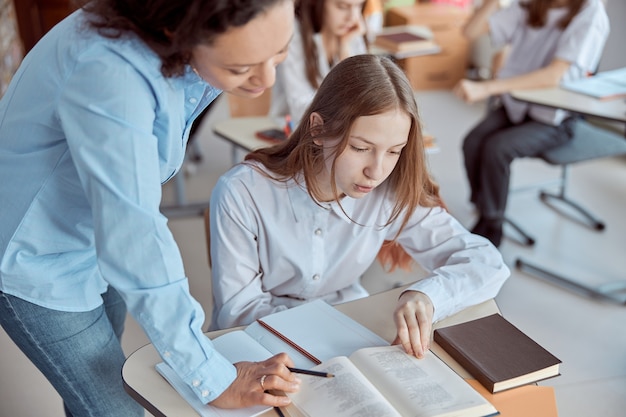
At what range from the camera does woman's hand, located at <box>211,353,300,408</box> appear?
102cm

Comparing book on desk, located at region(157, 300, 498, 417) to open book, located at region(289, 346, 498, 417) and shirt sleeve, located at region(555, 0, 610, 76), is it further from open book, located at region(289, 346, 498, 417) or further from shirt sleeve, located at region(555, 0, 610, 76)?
shirt sleeve, located at region(555, 0, 610, 76)

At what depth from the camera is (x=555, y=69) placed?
2.90 m

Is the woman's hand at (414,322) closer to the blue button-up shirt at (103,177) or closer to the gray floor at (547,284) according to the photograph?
the blue button-up shirt at (103,177)

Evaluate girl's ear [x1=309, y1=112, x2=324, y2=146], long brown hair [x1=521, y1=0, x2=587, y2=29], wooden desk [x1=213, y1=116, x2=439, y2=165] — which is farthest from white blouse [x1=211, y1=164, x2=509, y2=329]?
long brown hair [x1=521, y1=0, x2=587, y2=29]

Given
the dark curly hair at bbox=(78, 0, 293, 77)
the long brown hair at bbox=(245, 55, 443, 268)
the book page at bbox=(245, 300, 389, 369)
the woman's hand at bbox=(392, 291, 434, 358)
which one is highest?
the dark curly hair at bbox=(78, 0, 293, 77)

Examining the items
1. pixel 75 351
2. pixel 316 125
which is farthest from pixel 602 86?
pixel 75 351

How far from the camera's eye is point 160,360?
3.89 ft

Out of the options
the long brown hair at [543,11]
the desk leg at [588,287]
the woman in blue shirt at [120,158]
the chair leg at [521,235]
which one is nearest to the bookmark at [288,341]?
the woman in blue shirt at [120,158]

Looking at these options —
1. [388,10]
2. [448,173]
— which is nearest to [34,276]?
[448,173]

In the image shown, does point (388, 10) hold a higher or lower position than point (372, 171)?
lower

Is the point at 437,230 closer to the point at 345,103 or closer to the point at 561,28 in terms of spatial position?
the point at 345,103

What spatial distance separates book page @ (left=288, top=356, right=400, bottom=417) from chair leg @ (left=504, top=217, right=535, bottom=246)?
2159mm

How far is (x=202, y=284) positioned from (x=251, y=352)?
1.64 metres

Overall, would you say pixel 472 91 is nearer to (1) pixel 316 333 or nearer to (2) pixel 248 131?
(2) pixel 248 131
